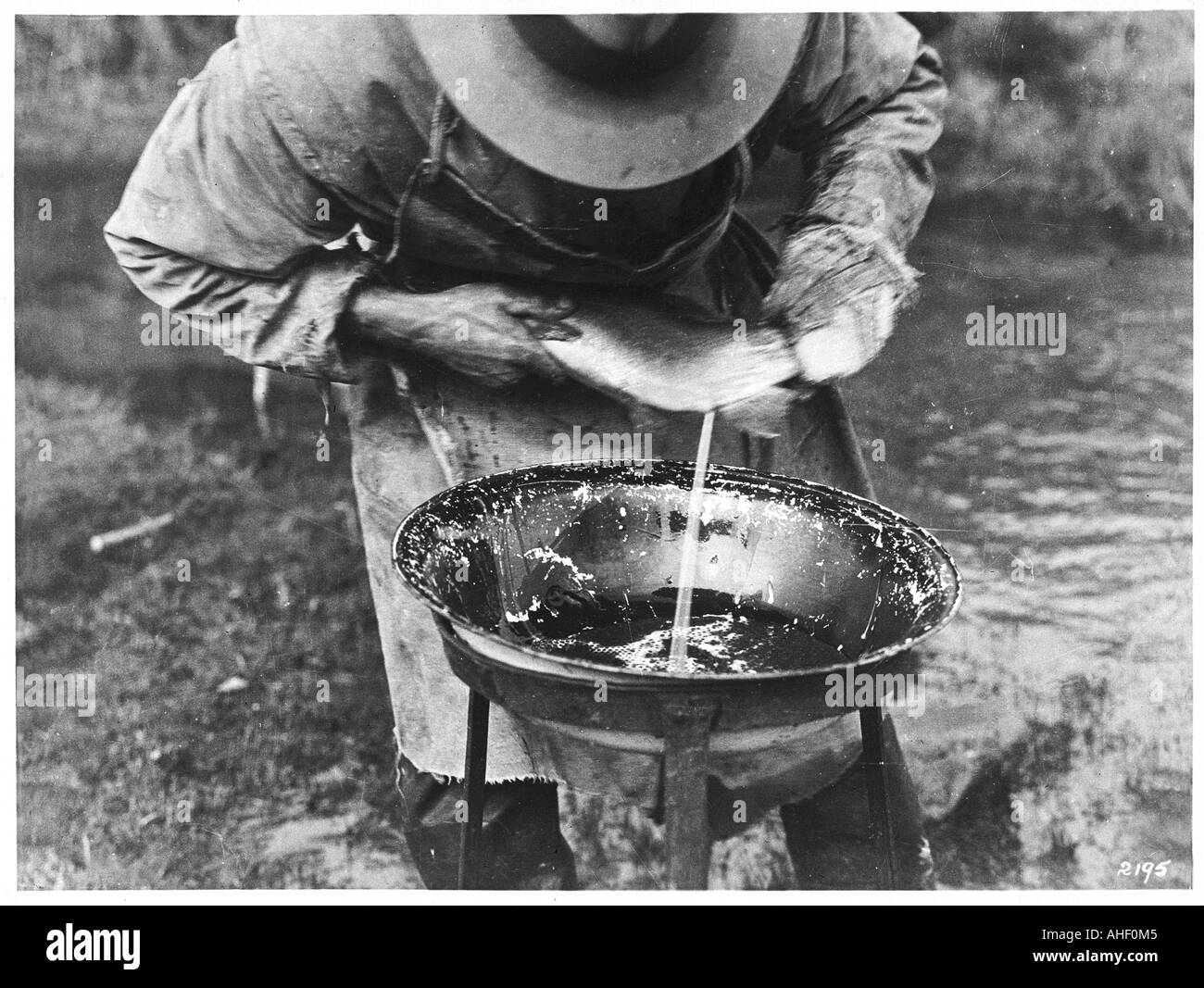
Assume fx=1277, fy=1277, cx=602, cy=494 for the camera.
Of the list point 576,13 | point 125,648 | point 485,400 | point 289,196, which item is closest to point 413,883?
point 125,648

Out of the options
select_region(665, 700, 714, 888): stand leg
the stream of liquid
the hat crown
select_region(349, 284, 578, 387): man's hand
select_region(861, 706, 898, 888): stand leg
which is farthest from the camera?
select_region(349, 284, 578, 387): man's hand

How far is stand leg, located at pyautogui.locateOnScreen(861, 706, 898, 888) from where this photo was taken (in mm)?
3145

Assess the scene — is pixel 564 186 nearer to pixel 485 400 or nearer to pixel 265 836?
pixel 485 400

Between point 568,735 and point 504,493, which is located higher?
point 504,493

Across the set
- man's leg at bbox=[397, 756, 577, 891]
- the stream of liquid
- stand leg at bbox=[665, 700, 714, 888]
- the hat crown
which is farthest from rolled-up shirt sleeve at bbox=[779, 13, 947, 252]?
man's leg at bbox=[397, 756, 577, 891]

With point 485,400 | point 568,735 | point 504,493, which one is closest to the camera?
point 568,735

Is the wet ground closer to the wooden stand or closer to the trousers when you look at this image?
the trousers

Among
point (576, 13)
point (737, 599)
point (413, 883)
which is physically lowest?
point (413, 883)

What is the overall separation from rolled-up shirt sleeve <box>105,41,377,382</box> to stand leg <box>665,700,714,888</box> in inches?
57.8

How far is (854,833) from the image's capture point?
351 cm

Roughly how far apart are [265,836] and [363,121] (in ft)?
6.46

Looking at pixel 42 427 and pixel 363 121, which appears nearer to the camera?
pixel 363 121

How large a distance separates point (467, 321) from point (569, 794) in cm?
135

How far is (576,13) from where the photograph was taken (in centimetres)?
331
